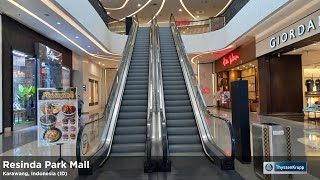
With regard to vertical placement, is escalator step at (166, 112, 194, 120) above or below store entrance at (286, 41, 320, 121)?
below

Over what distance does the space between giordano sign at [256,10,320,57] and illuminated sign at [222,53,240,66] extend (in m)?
3.64

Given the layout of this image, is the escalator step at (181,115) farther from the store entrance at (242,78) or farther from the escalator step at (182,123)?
the store entrance at (242,78)

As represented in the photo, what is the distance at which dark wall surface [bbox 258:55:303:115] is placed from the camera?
15.0 m

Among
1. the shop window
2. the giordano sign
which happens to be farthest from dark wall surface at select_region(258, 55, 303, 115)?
the shop window

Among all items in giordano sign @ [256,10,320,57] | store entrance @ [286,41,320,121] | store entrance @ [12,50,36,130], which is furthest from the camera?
store entrance @ [286,41,320,121]

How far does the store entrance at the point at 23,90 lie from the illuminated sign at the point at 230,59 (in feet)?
37.0

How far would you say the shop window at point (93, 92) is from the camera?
81.0 feet

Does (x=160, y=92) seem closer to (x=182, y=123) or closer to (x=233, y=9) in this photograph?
(x=182, y=123)

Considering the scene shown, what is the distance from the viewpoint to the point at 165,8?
22.9 m

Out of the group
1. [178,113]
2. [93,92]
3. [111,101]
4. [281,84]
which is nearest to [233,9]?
[281,84]

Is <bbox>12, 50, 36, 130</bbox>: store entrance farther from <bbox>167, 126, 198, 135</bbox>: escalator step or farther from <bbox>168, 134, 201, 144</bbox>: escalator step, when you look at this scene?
<bbox>168, 134, 201, 144</bbox>: escalator step

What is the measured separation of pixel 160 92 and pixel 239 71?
46.2 feet

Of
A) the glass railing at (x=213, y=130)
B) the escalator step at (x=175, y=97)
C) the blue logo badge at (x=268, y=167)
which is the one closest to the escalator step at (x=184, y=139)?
the glass railing at (x=213, y=130)

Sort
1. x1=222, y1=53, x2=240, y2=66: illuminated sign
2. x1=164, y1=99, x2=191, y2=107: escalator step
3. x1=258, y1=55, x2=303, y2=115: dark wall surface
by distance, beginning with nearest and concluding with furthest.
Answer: x1=164, y1=99, x2=191, y2=107: escalator step → x1=258, y1=55, x2=303, y2=115: dark wall surface → x1=222, y1=53, x2=240, y2=66: illuminated sign
